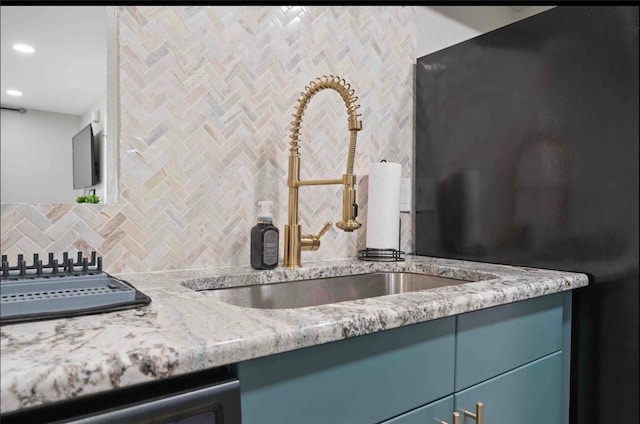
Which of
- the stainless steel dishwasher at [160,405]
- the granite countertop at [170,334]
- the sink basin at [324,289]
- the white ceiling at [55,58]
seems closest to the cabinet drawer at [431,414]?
the granite countertop at [170,334]

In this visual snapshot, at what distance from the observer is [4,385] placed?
0.43 metres

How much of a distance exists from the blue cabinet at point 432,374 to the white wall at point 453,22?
113cm

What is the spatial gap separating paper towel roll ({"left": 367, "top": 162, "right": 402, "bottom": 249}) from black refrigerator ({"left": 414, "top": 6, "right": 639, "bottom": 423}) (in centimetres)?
22

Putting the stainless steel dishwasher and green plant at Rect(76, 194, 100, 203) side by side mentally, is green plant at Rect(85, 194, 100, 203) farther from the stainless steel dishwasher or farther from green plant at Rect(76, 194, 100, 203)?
the stainless steel dishwasher

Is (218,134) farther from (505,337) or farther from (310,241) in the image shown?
(505,337)

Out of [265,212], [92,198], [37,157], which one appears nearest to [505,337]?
[265,212]

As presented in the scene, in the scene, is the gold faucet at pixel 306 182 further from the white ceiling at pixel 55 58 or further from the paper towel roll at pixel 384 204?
the white ceiling at pixel 55 58

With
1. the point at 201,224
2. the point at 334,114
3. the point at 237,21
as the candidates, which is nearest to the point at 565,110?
the point at 334,114

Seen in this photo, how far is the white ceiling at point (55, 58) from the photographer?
935 millimetres

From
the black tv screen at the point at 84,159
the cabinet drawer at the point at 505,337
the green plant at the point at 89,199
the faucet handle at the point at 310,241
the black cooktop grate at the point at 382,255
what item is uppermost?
the black tv screen at the point at 84,159

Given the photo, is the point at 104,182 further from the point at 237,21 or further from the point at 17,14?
the point at 237,21

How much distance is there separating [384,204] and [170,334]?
1021 mm

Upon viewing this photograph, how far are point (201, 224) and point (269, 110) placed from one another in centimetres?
40

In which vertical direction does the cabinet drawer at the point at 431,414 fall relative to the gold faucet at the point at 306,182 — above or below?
below
